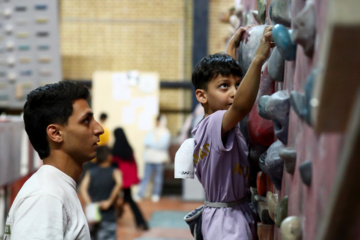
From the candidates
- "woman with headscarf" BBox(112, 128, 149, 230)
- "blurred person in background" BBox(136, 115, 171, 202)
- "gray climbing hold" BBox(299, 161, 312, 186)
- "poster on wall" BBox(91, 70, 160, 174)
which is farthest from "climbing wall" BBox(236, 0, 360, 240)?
"poster on wall" BBox(91, 70, 160, 174)

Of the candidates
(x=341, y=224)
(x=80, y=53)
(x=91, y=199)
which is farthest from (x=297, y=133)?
(x=80, y=53)

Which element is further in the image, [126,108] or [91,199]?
[126,108]

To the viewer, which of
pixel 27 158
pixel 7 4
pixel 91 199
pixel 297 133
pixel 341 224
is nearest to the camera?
pixel 341 224

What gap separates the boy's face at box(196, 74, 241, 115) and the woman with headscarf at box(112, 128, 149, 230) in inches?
244

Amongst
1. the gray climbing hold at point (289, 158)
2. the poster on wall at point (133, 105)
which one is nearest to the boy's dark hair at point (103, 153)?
the gray climbing hold at point (289, 158)

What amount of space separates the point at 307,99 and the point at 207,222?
1194 millimetres

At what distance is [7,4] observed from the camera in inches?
495

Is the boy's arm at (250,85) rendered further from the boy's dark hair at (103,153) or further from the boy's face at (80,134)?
the boy's dark hair at (103,153)

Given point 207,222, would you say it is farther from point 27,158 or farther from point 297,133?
point 27,158

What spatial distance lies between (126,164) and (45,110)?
677 cm

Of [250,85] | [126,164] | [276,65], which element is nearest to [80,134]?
[250,85]

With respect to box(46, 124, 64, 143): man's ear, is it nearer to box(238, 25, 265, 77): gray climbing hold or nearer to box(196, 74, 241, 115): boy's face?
box(196, 74, 241, 115): boy's face

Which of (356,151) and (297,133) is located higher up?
(356,151)

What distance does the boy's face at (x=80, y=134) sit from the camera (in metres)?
2.38
